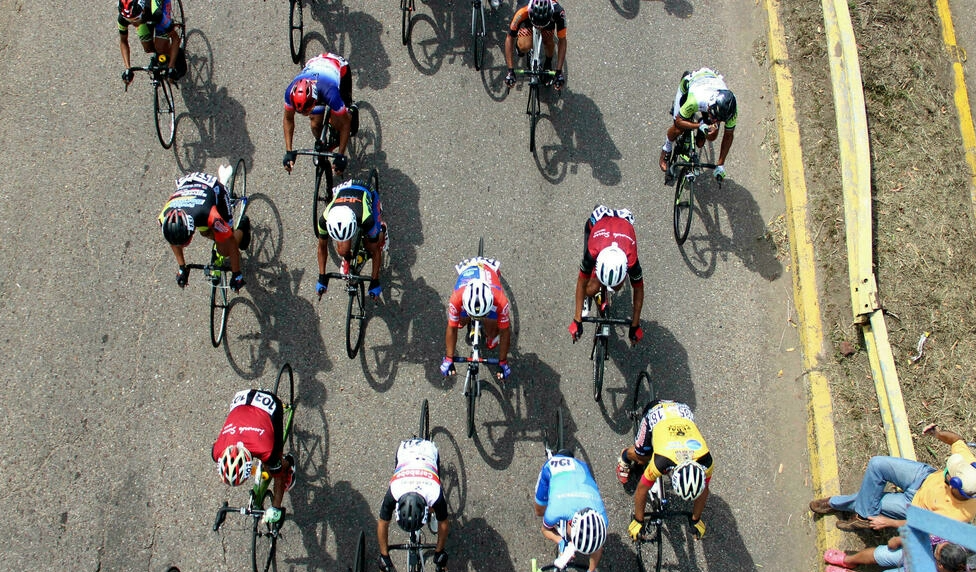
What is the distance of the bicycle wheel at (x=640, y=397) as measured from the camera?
299 inches

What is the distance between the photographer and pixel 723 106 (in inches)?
315

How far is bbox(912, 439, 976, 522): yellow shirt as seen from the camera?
6184mm

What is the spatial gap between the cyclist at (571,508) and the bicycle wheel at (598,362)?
4.13 ft

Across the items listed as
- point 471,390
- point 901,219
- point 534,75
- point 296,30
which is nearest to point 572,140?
point 534,75

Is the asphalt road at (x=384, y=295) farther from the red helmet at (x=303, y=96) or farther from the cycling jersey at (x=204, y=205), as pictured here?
the red helmet at (x=303, y=96)

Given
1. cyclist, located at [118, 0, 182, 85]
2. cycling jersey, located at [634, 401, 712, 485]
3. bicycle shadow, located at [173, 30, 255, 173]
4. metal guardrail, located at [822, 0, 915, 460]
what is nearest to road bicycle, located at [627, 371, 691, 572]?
cycling jersey, located at [634, 401, 712, 485]

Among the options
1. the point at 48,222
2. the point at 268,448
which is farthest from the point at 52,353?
the point at 268,448

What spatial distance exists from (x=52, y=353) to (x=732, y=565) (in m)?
8.27

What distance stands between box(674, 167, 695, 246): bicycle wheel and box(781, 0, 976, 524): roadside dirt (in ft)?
5.26

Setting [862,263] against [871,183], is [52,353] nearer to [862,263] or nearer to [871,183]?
[862,263]

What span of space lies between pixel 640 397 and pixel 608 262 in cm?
203

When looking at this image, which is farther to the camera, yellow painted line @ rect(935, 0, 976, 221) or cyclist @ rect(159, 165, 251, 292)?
yellow painted line @ rect(935, 0, 976, 221)

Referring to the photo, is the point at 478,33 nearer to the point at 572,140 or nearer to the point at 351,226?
the point at 572,140

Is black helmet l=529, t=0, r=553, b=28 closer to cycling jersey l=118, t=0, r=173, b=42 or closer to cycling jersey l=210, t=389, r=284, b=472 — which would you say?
cycling jersey l=118, t=0, r=173, b=42
